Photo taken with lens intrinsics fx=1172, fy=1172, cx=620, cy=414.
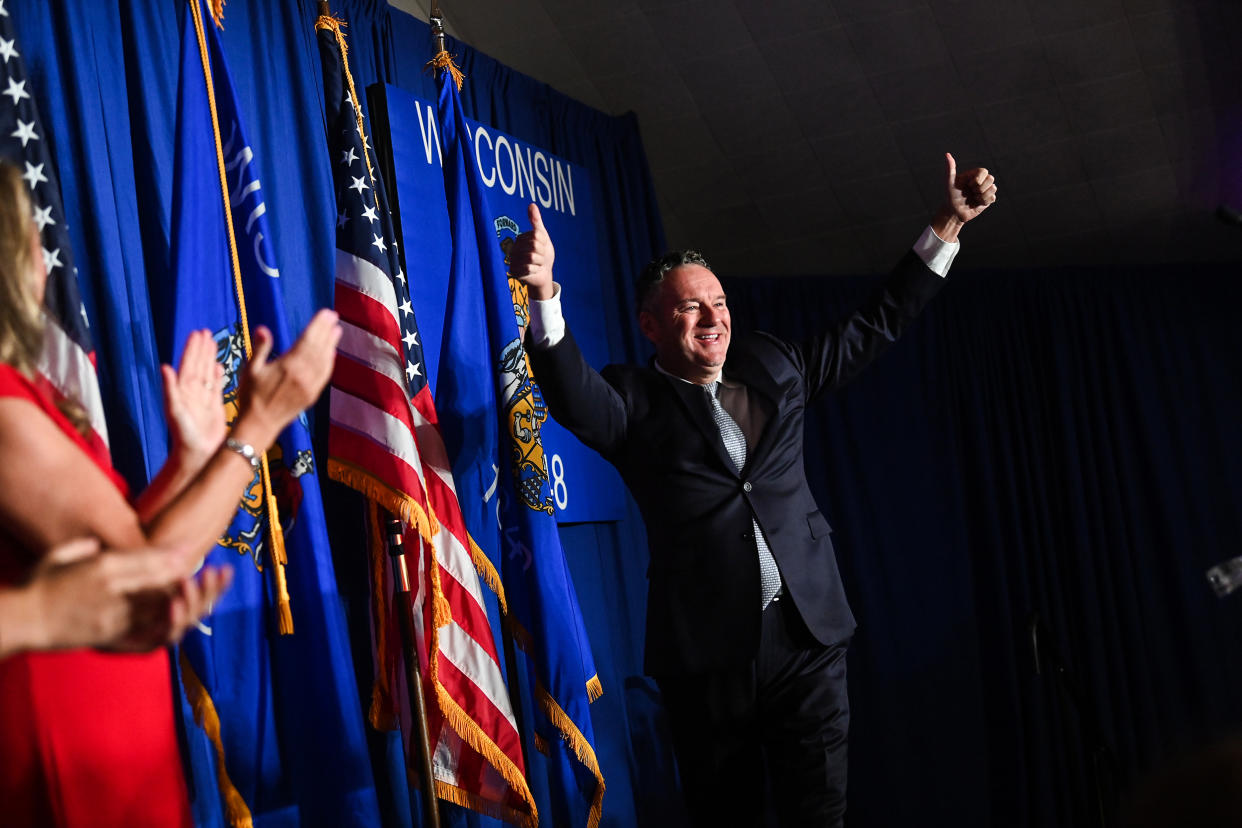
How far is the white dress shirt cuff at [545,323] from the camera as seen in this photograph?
2458 millimetres

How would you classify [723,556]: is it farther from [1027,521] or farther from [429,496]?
[1027,521]

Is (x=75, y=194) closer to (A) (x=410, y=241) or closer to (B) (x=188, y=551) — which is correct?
(A) (x=410, y=241)

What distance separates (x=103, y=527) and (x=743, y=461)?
1683mm

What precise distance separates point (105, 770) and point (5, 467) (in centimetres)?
38

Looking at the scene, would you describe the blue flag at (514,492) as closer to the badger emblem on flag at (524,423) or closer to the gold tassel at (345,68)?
the badger emblem on flag at (524,423)

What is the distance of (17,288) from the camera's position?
50.5 inches

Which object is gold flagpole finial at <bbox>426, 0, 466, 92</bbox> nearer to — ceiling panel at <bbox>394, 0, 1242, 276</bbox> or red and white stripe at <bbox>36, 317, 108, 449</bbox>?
ceiling panel at <bbox>394, 0, 1242, 276</bbox>

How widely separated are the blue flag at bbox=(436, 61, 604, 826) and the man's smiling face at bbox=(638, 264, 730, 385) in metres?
0.53

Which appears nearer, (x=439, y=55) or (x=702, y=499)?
(x=702, y=499)

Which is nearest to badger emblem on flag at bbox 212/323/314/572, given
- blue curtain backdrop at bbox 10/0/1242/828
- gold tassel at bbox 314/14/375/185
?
gold tassel at bbox 314/14/375/185

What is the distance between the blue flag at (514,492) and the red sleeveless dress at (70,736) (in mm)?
1725

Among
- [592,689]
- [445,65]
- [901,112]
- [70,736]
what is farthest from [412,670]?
[901,112]

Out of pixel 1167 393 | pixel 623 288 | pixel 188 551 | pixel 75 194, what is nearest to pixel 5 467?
pixel 188 551

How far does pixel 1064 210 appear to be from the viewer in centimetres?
551
